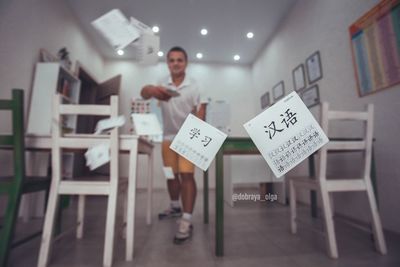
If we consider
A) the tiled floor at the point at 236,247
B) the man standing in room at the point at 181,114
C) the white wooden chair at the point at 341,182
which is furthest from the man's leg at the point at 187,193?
the white wooden chair at the point at 341,182

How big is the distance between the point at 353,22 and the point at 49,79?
8.57 feet

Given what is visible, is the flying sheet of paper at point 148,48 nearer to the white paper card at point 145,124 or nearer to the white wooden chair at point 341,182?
the white paper card at point 145,124

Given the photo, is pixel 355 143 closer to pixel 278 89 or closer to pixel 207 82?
pixel 278 89

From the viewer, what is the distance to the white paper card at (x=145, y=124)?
744 millimetres

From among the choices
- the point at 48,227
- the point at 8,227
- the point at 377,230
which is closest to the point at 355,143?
the point at 377,230

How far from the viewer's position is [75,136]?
39.5 inches

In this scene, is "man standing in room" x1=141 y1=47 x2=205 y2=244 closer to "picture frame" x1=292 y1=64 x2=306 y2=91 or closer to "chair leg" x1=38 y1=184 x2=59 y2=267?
"chair leg" x1=38 y1=184 x2=59 y2=267

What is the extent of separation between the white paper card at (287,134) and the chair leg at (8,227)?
103cm

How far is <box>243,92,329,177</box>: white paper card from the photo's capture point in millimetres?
365

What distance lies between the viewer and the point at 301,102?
14.6 inches

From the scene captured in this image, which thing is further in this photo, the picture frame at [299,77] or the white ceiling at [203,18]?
the white ceiling at [203,18]

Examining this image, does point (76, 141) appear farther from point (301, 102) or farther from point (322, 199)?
point (322, 199)

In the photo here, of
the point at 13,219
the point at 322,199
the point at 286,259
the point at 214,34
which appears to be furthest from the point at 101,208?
the point at 214,34

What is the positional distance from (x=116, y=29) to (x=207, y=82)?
2962 mm
